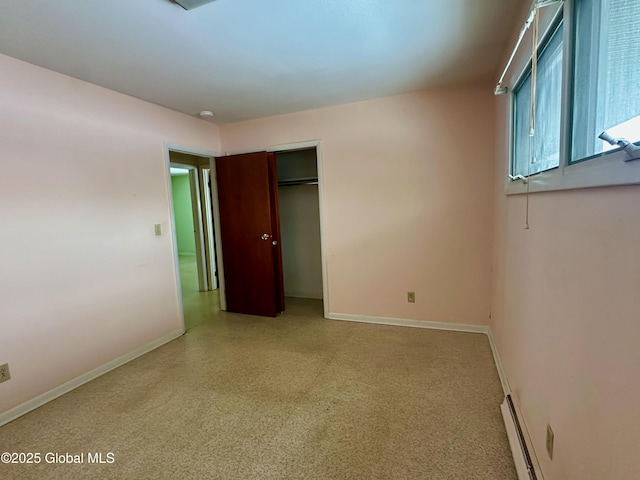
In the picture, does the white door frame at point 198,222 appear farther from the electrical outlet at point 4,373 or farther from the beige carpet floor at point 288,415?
the electrical outlet at point 4,373

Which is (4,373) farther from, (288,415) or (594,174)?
(594,174)

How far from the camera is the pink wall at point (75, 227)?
2.09 meters

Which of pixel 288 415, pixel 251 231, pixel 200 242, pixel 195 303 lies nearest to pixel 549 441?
pixel 288 415

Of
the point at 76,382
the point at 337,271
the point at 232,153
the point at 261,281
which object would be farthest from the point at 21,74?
the point at 337,271

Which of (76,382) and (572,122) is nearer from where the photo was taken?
(572,122)

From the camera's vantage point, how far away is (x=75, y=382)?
244cm

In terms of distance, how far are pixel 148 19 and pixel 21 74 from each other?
1187 mm

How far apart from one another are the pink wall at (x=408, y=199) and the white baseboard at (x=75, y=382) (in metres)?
1.96

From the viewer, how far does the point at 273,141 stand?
3.72 meters

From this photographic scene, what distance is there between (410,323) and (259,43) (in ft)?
9.66

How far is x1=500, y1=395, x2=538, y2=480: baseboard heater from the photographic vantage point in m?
1.41

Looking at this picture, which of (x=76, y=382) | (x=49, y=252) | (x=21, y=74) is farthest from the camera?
(x=76, y=382)

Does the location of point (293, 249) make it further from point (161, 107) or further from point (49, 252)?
point (49, 252)

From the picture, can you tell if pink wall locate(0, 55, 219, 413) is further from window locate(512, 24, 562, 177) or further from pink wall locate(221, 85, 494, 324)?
window locate(512, 24, 562, 177)
